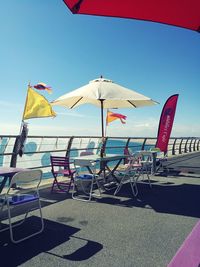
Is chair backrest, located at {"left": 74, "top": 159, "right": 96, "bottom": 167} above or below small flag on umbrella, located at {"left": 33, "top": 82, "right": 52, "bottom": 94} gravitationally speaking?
below

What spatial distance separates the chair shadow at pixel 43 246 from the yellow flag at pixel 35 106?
3444 mm

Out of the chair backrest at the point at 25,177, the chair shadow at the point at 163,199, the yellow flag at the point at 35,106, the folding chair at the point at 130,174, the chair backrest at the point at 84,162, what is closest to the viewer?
the chair backrest at the point at 25,177

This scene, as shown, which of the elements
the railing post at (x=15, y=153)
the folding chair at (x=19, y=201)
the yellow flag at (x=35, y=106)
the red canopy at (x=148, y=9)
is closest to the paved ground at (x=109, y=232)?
the folding chair at (x=19, y=201)

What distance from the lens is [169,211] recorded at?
4918 millimetres

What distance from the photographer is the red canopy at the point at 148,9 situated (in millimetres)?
2486

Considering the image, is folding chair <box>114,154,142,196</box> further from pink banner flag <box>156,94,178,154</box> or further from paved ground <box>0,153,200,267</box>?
pink banner flag <box>156,94,178,154</box>

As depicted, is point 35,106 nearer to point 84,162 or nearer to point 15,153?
point 15,153

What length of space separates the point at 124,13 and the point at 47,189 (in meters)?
4.96

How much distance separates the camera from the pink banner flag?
11.5 metres

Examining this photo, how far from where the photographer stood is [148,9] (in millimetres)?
2590

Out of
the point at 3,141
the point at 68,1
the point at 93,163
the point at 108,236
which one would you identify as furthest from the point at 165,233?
the point at 3,141

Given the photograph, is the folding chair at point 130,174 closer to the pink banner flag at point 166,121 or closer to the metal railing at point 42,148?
the metal railing at point 42,148

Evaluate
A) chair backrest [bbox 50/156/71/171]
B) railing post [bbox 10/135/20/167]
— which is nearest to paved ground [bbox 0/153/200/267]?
chair backrest [bbox 50/156/71/171]

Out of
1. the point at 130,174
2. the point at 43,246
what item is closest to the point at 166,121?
the point at 130,174
